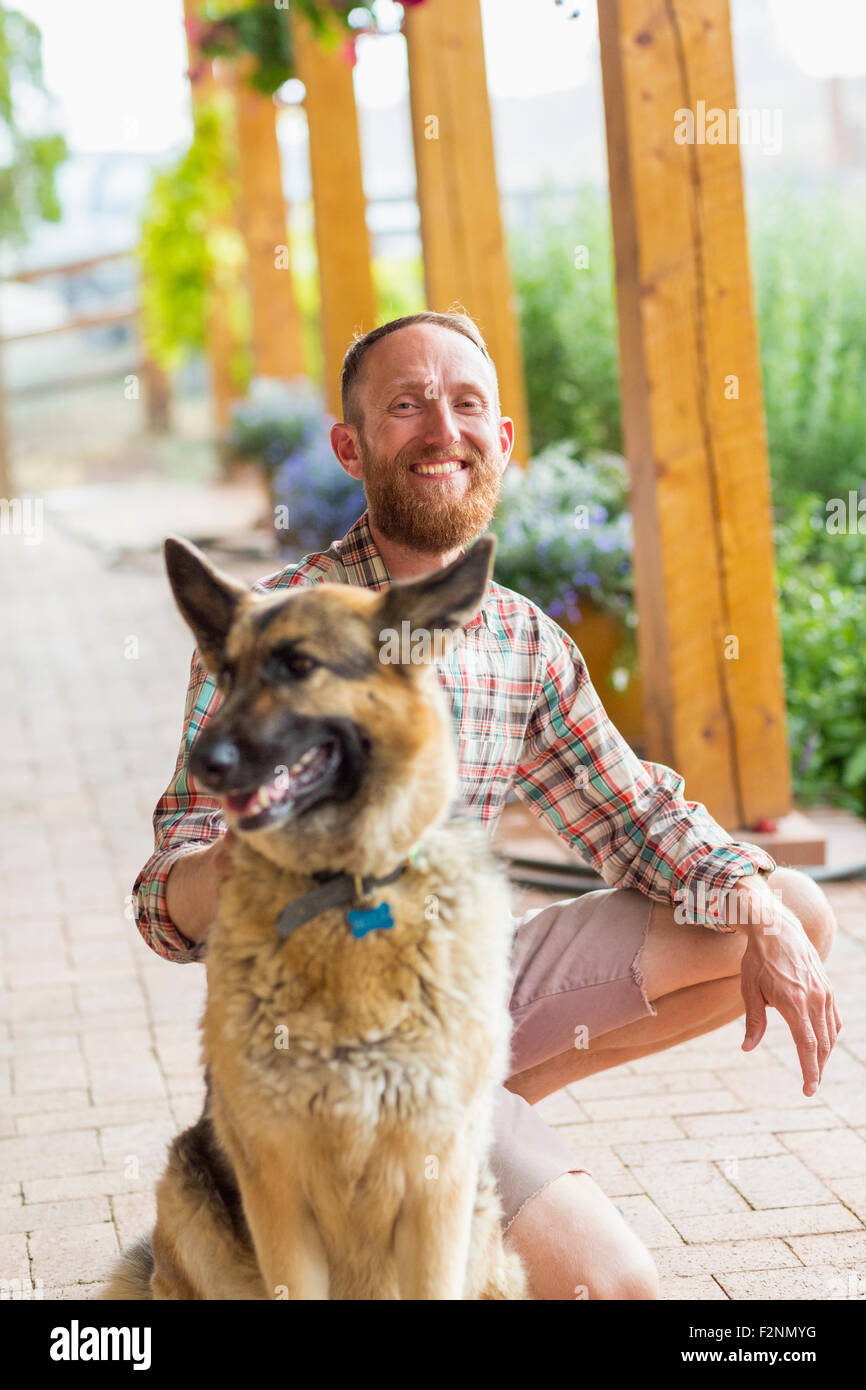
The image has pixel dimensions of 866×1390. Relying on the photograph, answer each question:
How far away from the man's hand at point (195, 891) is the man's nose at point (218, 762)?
1.39 feet

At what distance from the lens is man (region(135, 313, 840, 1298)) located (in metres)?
2.61

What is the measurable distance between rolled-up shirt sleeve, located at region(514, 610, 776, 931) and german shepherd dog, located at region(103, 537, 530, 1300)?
1.94 feet

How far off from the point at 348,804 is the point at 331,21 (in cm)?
622

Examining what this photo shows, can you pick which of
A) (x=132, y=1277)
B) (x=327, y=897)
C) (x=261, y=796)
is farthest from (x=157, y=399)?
(x=261, y=796)

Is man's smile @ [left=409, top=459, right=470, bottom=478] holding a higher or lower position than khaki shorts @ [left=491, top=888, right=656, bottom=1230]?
higher

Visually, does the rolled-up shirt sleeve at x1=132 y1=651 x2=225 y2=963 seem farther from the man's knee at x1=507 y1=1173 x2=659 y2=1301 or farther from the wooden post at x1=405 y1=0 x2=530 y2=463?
the wooden post at x1=405 y1=0 x2=530 y2=463

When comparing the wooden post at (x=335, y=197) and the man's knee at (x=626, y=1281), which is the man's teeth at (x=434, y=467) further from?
the wooden post at (x=335, y=197)

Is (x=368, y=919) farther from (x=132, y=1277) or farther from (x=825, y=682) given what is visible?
(x=825, y=682)

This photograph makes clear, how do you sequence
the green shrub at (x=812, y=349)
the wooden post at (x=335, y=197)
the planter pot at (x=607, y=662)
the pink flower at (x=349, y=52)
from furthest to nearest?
the green shrub at (x=812, y=349) → the wooden post at (x=335, y=197) → the pink flower at (x=349, y=52) → the planter pot at (x=607, y=662)

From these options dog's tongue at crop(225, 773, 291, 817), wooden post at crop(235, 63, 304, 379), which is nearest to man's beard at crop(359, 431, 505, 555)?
dog's tongue at crop(225, 773, 291, 817)

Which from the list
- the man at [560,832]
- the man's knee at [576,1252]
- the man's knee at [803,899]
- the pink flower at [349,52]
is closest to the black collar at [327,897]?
the man at [560,832]

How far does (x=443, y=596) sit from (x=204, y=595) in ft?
1.18

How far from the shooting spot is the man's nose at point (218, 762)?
1.88 m
